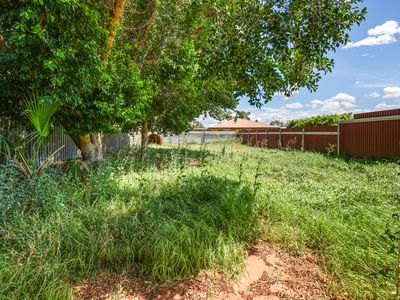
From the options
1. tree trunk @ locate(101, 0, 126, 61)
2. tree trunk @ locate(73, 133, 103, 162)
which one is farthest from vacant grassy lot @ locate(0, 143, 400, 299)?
tree trunk @ locate(101, 0, 126, 61)

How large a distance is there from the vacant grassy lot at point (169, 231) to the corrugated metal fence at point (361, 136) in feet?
15.5

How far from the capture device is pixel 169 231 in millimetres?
2930

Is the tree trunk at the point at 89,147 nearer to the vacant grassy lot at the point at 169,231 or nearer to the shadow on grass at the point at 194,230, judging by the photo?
the vacant grassy lot at the point at 169,231

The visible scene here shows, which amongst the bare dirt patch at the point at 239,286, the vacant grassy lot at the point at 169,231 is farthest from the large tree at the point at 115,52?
the bare dirt patch at the point at 239,286

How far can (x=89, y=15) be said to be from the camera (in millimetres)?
4312

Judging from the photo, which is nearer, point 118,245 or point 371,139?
point 118,245

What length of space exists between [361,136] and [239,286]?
347 inches

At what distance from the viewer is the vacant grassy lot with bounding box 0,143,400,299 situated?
8.04 ft

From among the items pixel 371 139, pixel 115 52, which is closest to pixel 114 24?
pixel 115 52

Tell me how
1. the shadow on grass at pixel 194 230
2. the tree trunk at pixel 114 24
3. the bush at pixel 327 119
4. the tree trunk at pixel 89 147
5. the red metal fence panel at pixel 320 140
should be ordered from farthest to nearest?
the bush at pixel 327 119 < the red metal fence panel at pixel 320 140 < the tree trunk at pixel 89 147 < the tree trunk at pixel 114 24 < the shadow on grass at pixel 194 230

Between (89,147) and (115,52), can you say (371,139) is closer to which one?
(115,52)

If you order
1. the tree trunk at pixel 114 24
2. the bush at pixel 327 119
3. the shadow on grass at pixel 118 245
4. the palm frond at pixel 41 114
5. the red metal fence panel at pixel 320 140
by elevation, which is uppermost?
the tree trunk at pixel 114 24

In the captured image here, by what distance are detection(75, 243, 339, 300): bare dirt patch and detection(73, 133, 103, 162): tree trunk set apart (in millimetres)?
4000

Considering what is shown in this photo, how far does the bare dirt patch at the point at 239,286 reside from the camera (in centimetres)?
242
